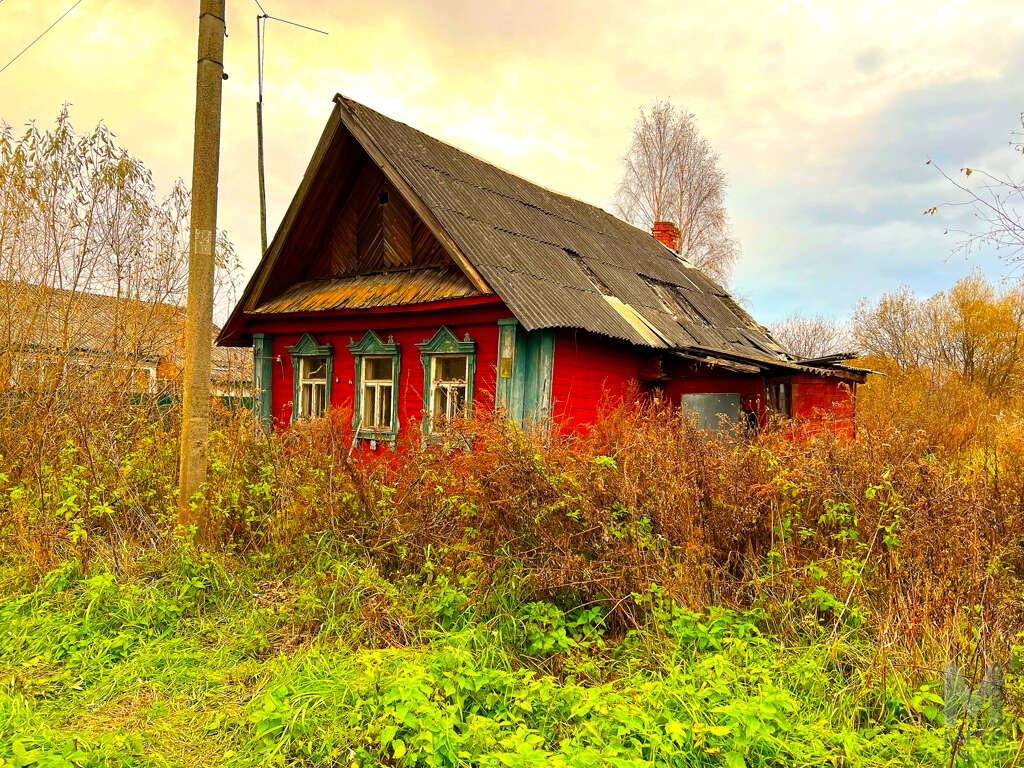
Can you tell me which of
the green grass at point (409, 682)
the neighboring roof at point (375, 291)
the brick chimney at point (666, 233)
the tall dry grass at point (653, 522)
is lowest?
the green grass at point (409, 682)

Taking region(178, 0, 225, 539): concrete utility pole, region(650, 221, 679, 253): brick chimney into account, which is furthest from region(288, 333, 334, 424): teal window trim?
region(650, 221, 679, 253): brick chimney

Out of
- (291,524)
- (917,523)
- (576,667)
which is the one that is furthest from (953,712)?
(291,524)

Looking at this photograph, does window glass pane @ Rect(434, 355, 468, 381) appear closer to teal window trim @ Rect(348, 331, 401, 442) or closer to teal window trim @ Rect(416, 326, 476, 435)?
teal window trim @ Rect(416, 326, 476, 435)

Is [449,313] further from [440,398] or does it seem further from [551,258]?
[551,258]

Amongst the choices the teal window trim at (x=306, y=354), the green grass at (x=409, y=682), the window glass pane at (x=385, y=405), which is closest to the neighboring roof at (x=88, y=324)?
the teal window trim at (x=306, y=354)

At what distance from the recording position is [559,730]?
299cm

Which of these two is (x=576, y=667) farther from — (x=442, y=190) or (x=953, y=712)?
(x=442, y=190)

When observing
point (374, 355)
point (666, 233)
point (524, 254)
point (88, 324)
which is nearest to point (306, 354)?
point (374, 355)

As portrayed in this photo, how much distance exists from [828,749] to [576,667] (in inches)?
47.4

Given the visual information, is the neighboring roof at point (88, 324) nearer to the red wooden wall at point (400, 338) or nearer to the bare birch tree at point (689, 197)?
the red wooden wall at point (400, 338)

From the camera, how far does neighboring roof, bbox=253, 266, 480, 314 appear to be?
9617mm

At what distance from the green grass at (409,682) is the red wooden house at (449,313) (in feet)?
14.2

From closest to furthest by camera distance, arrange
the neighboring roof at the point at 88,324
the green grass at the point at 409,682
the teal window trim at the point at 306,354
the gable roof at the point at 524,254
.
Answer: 1. the green grass at the point at 409,682
2. the neighboring roof at the point at 88,324
3. the gable roof at the point at 524,254
4. the teal window trim at the point at 306,354

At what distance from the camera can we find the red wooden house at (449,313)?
30.1 ft
